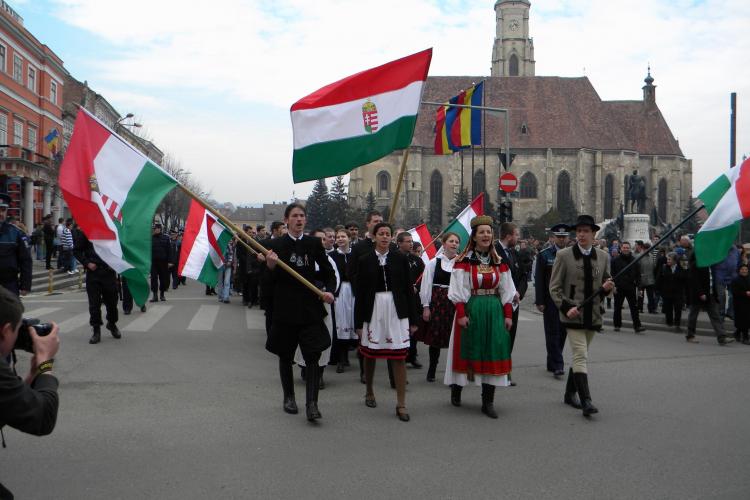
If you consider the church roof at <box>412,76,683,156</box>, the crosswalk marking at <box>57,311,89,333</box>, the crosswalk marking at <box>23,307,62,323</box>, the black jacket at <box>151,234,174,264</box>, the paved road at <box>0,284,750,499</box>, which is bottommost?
the paved road at <box>0,284,750,499</box>

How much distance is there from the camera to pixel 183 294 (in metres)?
19.9

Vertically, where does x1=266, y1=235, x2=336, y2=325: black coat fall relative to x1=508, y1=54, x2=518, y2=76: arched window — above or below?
below

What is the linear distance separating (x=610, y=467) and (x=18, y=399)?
3.95 meters

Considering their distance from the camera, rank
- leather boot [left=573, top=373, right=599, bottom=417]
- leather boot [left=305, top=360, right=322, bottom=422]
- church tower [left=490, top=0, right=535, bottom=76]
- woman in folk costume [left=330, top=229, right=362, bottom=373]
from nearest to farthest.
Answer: leather boot [left=305, top=360, right=322, bottom=422] < leather boot [left=573, top=373, right=599, bottom=417] < woman in folk costume [left=330, top=229, right=362, bottom=373] < church tower [left=490, top=0, right=535, bottom=76]

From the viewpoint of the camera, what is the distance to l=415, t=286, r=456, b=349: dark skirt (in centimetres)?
823

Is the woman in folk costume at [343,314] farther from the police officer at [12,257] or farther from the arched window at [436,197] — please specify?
the arched window at [436,197]

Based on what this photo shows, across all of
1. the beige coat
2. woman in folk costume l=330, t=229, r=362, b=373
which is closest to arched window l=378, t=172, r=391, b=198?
woman in folk costume l=330, t=229, r=362, b=373

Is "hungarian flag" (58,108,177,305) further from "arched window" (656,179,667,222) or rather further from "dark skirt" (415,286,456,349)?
"arched window" (656,179,667,222)

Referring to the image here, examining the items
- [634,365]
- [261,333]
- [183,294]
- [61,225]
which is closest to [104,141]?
[261,333]

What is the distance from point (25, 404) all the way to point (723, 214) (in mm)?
5852

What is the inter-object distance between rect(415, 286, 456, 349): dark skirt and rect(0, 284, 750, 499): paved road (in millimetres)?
550

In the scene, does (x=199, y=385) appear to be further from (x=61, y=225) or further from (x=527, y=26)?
(x=527, y=26)

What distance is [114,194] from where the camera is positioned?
618cm

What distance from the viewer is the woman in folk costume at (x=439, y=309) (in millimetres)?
8227
